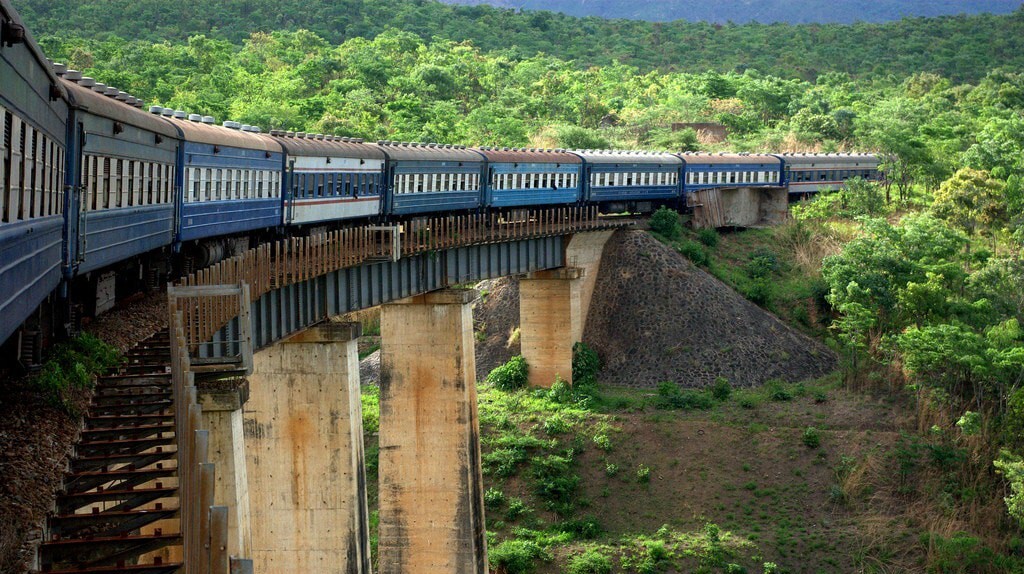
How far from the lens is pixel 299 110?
78.6 m

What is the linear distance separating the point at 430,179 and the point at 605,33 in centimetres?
11947

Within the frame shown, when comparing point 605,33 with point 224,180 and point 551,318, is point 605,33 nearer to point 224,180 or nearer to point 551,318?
point 551,318

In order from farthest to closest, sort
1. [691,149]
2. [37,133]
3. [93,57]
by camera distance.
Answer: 1. [93,57]
2. [691,149]
3. [37,133]

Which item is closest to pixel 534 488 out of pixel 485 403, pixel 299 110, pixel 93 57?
pixel 485 403

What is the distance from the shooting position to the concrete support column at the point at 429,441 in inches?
1421

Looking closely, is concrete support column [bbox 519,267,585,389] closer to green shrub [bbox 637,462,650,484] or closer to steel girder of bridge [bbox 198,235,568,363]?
steel girder of bridge [bbox 198,235,568,363]

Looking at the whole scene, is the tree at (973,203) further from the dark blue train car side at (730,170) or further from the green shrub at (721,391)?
the green shrub at (721,391)

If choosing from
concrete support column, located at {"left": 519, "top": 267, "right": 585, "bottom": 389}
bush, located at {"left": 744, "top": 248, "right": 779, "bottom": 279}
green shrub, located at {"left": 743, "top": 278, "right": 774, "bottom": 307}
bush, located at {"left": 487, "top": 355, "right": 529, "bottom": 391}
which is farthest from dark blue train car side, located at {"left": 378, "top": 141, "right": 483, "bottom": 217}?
bush, located at {"left": 744, "top": 248, "right": 779, "bottom": 279}

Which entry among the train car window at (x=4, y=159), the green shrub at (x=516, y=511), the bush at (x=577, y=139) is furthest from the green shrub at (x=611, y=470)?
the bush at (x=577, y=139)

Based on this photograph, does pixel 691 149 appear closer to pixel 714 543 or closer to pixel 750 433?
pixel 750 433

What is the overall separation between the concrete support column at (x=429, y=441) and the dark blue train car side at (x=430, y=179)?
301 centimetres

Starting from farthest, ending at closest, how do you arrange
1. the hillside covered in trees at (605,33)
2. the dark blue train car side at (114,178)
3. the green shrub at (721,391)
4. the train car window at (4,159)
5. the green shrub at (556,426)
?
the hillside covered in trees at (605,33) < the green shrub at (721,391) < the green shrub at (556,426) < the dark blue train car side at (114,178) < the train car window at (4,159)

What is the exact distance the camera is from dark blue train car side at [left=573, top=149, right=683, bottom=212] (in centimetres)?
5112

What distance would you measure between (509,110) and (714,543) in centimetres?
5554
